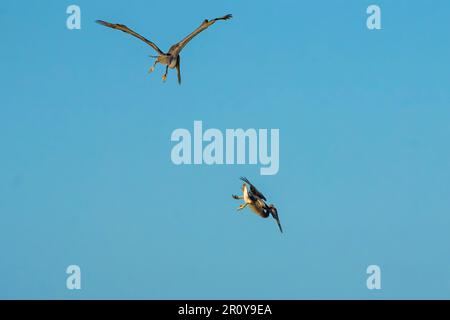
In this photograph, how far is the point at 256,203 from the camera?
46938mm

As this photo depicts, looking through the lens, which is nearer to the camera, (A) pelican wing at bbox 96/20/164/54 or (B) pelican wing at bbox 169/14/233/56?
(B) pelican wing at bbox 169/14/233/56

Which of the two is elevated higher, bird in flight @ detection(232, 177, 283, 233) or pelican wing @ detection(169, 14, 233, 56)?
pelican wing @ detection(169, 14, 233, 56)

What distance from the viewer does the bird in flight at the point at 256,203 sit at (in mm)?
46594

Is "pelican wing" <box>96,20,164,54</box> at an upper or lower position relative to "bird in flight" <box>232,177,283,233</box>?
upper

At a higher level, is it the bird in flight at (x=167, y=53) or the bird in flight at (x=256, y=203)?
the bird in flight at (x=167, y=53)

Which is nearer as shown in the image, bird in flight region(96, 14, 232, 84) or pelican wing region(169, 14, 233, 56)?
pelican wing region(169, 14, 233, 56)

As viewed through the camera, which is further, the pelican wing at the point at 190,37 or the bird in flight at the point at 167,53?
the bird in flight at the point at 167,53

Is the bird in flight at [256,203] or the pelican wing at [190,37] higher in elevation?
the pelican wing at [190,37]

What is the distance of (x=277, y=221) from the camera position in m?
48.0

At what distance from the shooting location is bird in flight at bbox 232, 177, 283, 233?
46.6m
